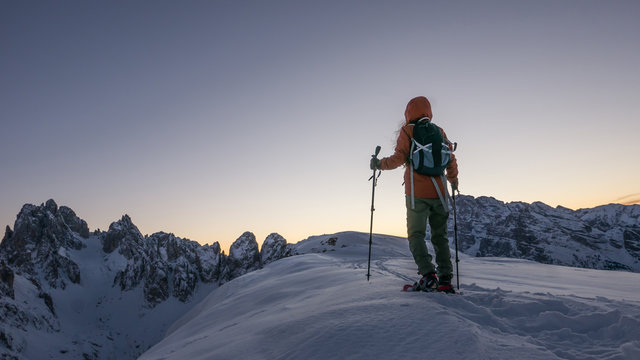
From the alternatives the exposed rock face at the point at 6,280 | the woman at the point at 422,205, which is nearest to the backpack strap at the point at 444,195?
the woman at the point at 422,205

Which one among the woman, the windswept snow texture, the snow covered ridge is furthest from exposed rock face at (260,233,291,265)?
the windswept snow texture

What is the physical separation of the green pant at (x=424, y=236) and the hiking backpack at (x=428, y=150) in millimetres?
506

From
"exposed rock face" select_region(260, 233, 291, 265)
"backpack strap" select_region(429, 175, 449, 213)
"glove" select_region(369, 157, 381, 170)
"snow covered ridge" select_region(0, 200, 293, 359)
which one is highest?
"glove" select_region(369, 157, 381, 170)

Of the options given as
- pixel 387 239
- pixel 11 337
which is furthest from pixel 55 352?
pixel 387 239

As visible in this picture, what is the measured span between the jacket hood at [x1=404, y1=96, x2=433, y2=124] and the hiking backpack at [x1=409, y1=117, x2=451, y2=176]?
9 centimetres

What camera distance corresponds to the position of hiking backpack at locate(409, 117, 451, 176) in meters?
5.29

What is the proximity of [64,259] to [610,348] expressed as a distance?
256 metres

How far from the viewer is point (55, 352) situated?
145m

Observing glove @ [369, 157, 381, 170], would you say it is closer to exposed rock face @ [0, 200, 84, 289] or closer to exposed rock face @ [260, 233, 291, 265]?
exposed rock face @ [260, 233, 291, 265]

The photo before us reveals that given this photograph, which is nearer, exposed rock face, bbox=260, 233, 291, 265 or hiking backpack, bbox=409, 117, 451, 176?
hiking backpack, bbox=409, 117, 451, 176

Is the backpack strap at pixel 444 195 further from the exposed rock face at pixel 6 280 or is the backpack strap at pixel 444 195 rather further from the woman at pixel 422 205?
the exposed rock face at pixel 6 280

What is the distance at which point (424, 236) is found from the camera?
16.8 ft

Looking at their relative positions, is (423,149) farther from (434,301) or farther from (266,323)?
(266,323)

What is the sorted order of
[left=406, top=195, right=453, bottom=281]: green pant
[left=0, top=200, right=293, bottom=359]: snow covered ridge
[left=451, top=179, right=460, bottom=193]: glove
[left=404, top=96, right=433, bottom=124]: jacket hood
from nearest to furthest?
1. [left=406, top=195, right=453, bottom=281]: green pant
2. [left=404, top=96, right=433, bottom=124]: jacket hood
3. [left=451, top=179, right=460, bottom=193]: glove
4. [left=0, top=200, right=293, bottom=359]: snow covered ridge
